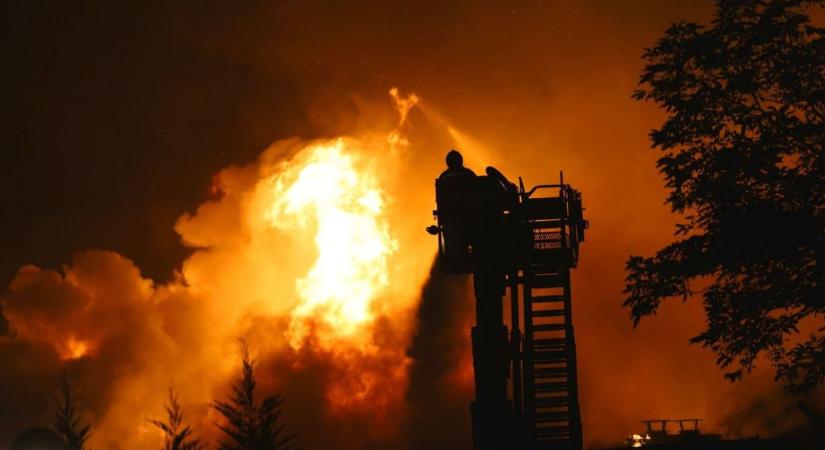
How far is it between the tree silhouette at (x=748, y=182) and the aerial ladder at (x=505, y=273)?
1.85 metres

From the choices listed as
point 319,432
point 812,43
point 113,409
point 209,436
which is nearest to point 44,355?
point 113,409

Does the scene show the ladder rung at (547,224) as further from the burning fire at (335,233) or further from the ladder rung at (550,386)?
the burning fire at (335,233)

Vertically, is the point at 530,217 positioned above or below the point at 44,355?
below

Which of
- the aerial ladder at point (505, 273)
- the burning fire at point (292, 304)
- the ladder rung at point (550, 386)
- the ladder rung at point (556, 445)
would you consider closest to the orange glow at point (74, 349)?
the burning fire at point (292, 304)

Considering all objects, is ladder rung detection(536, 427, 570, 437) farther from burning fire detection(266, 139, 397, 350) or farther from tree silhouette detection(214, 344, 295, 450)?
burning fire detection(266, 139, 397, 350)

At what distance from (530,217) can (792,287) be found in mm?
A: 5260

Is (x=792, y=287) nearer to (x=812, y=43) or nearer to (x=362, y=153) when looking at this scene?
(x=812, y=43)

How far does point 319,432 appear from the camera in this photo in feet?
191

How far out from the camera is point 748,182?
2339 cm

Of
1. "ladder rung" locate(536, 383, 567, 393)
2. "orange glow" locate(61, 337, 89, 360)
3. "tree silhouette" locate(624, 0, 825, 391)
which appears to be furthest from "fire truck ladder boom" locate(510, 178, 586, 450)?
"orange glow" locate(61, 337, 89, 360)

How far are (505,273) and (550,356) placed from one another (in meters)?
5.02

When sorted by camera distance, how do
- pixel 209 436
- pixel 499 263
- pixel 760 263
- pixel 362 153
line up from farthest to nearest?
pixel 362 153 → pixel 209 436 → pixel 760 263 → pixel 499 263

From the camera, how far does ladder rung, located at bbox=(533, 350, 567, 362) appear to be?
958 inches

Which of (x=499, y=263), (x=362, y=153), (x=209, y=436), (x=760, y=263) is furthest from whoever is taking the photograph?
(x=362, y=153)
